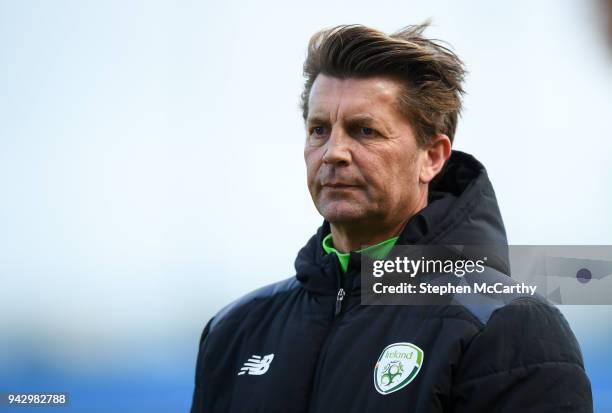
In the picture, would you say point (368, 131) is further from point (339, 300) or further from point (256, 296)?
point (256, 296)

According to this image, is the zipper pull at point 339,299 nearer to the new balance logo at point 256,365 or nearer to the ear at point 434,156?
the new balance logo at point 256,365

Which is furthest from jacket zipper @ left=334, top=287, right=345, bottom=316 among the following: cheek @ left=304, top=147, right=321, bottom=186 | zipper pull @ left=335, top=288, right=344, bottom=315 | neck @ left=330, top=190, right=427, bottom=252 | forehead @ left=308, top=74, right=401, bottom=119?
forehead @ left=308, top=74, right=401, bottom=119

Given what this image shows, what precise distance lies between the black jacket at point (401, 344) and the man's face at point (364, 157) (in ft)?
0.24

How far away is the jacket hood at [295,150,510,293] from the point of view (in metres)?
1.44

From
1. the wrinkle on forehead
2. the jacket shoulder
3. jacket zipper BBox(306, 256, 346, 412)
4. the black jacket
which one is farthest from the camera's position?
the jacket shoulder

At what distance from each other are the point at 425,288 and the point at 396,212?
175 mm

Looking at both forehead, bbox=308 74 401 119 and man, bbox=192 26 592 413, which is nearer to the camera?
man, bbox=192 26 592 413

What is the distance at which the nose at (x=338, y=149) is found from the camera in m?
1.50

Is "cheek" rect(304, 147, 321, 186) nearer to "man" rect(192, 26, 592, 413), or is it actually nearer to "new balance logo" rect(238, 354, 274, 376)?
"man" rect(192, 26, 592, 413)

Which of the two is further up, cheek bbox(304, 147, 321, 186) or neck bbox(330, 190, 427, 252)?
cheek bbox(304, 147, 321, 186)

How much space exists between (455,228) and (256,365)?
43 centimetres

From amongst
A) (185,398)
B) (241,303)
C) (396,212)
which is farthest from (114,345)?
(396,212)

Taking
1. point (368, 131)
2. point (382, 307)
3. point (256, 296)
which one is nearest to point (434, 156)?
point (368, 131)

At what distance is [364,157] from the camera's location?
1.51m
